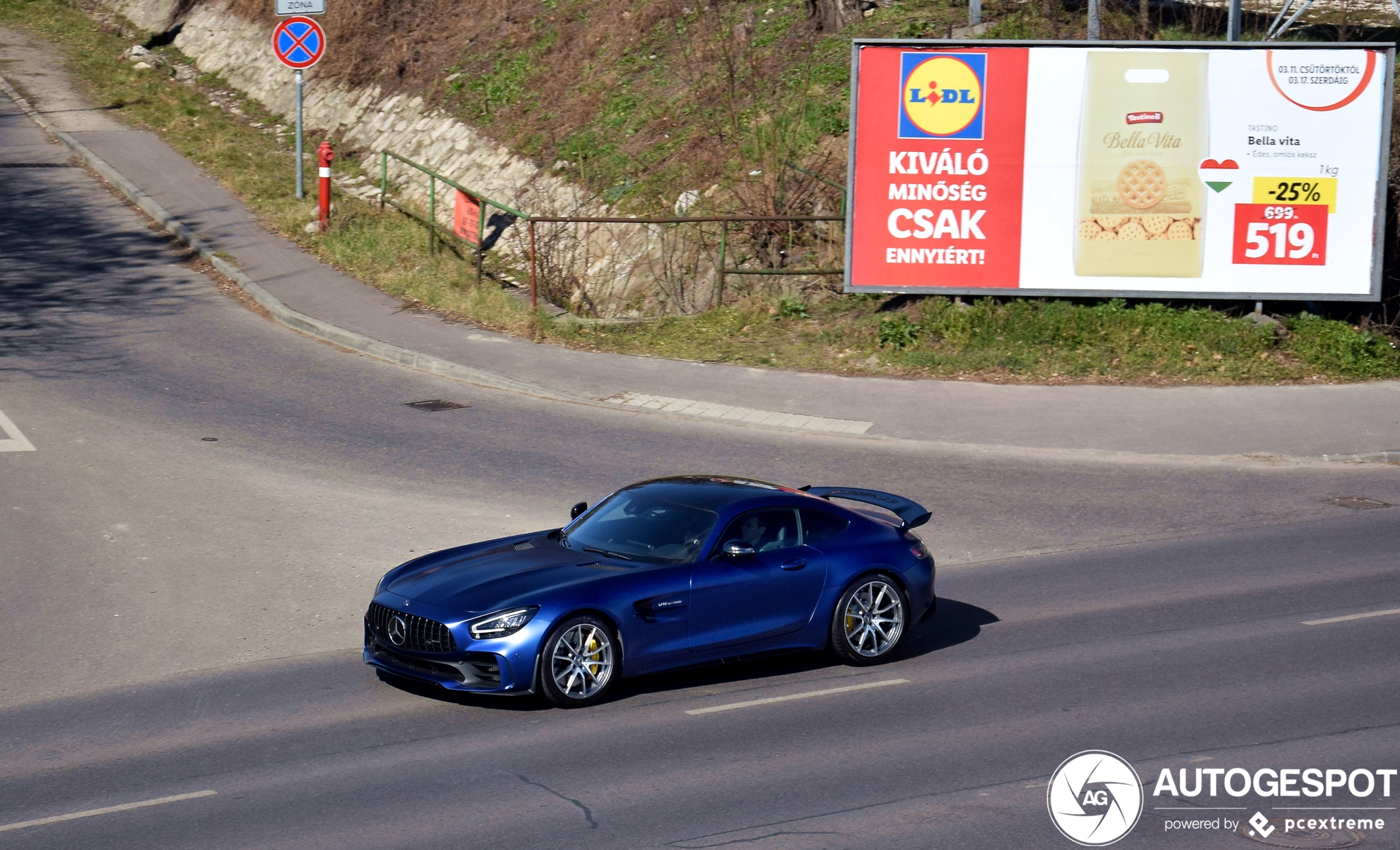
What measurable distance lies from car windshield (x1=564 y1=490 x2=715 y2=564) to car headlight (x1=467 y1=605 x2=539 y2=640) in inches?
38.1

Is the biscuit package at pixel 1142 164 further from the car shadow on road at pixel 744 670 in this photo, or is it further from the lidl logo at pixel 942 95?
the car shadow on road at pixel 744 670

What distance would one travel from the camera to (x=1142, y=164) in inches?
735

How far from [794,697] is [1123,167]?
40.8 ft

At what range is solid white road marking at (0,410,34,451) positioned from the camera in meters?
14.0

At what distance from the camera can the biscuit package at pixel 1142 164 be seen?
18.5m

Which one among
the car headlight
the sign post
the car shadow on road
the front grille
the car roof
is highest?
the sign post

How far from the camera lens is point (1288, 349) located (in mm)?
18547

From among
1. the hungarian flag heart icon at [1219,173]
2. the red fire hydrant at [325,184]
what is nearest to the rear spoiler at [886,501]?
the hungarian flag heart icon at [1219,173]

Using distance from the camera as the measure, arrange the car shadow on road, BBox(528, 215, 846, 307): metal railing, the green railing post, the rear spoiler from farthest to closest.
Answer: the green railing post
BBox(528, 215, 846, 307): metal railing
the rear spoiler
the car shadow on road

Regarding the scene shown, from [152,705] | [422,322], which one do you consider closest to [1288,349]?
[422,322]

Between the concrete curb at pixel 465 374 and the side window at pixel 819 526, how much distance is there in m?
6.02

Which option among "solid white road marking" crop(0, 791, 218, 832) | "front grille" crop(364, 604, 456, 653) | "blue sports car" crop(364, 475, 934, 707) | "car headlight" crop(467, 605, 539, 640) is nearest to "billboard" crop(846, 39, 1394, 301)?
"blue sports car" crop(364, 475, 934, 707)

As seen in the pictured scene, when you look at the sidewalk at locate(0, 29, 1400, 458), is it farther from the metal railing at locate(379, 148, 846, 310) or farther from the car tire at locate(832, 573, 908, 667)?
the car tire at locate(832, 573, 908, 667)

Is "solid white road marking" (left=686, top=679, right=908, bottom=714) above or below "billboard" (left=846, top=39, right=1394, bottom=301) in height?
below
